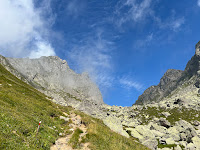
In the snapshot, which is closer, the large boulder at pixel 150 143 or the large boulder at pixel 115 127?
the large boulder at pixel 115 127

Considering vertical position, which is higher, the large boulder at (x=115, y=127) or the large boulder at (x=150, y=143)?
the large boulder at (x=115, y=127)

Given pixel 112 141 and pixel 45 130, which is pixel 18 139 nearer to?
pixel 45 130

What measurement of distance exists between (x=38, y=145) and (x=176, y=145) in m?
39.9

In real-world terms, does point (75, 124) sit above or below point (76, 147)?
above

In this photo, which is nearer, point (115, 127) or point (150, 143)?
point (150, 143)

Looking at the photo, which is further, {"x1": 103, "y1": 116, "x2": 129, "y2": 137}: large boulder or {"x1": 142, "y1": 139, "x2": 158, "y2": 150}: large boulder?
{"x1": 142, "y1": 139, "x2": 158, "y2": 150}: large boulder

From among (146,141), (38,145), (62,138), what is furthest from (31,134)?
(146,141)

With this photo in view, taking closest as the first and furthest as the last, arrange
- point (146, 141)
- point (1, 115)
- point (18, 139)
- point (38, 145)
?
1. point (18, 139)
2. point (38, 145)
3. point (1, 115)
4. point (146, 141)

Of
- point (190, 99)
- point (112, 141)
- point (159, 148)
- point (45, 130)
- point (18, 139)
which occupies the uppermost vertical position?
point (190, 99)

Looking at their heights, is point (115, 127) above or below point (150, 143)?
above

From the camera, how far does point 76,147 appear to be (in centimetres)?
1452

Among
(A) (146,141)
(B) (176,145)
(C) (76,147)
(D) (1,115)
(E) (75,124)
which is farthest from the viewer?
(B) (176,145)

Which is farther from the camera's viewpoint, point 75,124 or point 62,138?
point 75,124

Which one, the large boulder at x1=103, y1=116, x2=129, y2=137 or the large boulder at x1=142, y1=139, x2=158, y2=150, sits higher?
the large boulder at x1=103, y1=116, x2=129, y2=137
